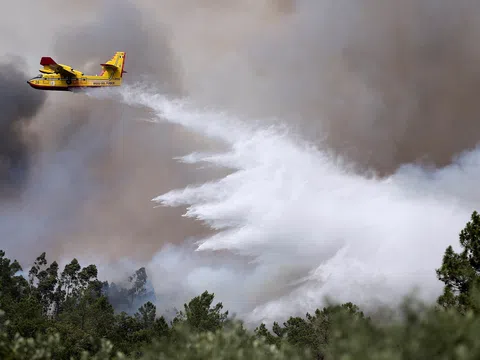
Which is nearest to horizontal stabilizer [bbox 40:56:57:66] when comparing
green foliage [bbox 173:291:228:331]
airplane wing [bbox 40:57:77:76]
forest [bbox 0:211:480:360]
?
airplane wing [bbox 40:57:77:76]

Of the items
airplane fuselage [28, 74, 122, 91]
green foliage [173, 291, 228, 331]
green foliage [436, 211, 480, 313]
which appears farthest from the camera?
airplane fuselage [28, 74, 122, 91]

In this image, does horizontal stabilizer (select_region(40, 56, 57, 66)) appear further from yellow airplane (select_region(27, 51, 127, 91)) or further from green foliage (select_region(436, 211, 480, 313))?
green foliage (select_region(436, 211, 480, 313))

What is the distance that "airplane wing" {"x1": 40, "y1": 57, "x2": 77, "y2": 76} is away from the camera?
8169 centimetres

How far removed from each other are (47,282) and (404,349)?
140002mm

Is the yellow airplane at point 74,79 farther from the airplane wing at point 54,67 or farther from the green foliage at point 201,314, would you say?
the green foliage at point 201,314

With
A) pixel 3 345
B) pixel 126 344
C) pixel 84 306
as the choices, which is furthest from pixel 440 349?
pixel 84 306

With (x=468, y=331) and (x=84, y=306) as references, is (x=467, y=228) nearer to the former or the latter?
(x=468, y=331)

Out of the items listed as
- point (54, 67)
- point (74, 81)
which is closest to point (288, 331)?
point (74, 81)

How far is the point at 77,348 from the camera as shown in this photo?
5581 cm

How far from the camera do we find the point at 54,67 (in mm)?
83750

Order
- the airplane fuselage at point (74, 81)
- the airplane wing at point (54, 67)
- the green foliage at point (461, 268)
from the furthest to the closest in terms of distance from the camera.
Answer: the airplane fuselage at point (74, 81) → the airplane wing at point (54, 67) → the green foliage at point (461, 268)

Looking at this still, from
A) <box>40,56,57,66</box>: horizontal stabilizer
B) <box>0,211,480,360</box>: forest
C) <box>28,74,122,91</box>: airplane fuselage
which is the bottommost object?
<box>0,211,480,360</box>: forest

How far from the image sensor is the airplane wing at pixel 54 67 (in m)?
81.7

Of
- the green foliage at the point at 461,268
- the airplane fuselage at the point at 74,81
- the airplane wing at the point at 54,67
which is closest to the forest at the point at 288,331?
the green foliage at the point at 461,268
